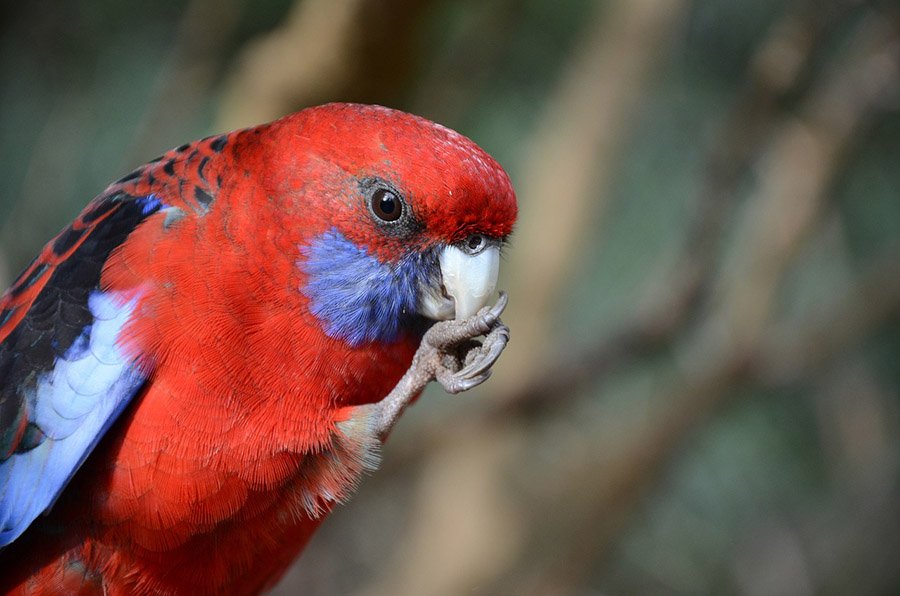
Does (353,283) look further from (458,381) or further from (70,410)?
(70,410)

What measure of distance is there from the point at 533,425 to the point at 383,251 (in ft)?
7.40

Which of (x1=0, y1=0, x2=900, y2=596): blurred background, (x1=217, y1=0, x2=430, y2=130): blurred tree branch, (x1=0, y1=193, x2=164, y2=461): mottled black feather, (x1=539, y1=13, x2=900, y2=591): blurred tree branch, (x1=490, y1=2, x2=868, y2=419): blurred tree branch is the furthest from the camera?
(x1=539, y1=13, x2=900, y2=591): blurred tree branch

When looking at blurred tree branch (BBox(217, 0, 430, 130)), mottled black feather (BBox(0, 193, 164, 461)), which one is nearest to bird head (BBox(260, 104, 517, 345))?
mottled black feather (BBox(0, 193, 164, 461))

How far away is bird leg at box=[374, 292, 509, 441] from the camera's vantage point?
214cm

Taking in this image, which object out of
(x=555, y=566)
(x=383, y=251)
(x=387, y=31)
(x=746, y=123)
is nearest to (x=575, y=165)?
(x=746, y=123)

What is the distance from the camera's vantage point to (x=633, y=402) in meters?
5.63

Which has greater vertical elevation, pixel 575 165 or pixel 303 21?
pixel 303 21

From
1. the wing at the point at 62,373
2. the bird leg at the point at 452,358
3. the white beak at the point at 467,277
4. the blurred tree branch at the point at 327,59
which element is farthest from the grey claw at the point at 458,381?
the blurred tree branch at the point at 327,59

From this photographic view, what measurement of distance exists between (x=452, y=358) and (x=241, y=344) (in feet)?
1.62

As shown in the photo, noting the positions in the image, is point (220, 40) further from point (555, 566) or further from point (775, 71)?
point (555, 566)

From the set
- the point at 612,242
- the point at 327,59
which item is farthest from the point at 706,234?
the point at 612,242

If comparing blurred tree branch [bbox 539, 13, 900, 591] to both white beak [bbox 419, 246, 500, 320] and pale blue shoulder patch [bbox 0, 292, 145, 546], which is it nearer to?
white beak [bbox 419, 246, 500, 320]

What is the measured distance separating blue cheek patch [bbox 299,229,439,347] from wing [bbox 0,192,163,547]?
42 centimetres

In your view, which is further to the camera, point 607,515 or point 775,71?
point 607,515
